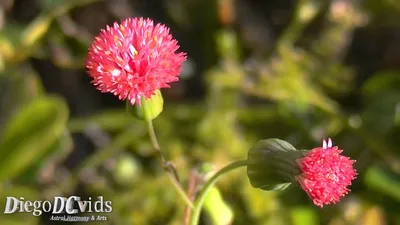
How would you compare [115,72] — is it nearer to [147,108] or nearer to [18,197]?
[147,108]

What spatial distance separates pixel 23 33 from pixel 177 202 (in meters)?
0.33

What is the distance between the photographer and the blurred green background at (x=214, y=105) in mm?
749

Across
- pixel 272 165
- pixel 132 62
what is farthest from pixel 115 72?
pixel 272 165

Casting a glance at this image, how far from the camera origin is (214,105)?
855 millimetres

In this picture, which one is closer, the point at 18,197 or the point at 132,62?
the point at 132,62

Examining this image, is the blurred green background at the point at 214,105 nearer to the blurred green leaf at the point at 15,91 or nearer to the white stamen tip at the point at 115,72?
the blurred green leaf at the point at 15,91

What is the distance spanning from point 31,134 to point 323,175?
17.2 inches

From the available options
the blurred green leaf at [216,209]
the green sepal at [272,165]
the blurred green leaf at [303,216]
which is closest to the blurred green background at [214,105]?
the blurred green leaf at [303,216]

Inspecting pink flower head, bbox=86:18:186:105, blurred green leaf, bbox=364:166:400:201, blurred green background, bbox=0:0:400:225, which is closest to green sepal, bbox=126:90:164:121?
pink flower head, bbox=86:18:186:105

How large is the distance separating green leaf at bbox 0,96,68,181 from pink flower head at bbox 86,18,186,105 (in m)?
0.34

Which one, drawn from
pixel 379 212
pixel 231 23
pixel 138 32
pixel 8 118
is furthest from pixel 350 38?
pixel 138 32

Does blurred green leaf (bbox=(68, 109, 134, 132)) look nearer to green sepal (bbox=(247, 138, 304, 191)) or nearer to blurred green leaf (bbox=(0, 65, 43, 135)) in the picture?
blurred green leaf (bbox=(0, 65, 43, 135))

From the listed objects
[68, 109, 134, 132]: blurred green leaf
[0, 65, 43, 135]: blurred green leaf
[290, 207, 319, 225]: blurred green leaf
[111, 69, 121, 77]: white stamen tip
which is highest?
[0, 65, 43, 135]: blurred green leaf

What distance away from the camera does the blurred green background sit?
2.46 feet
